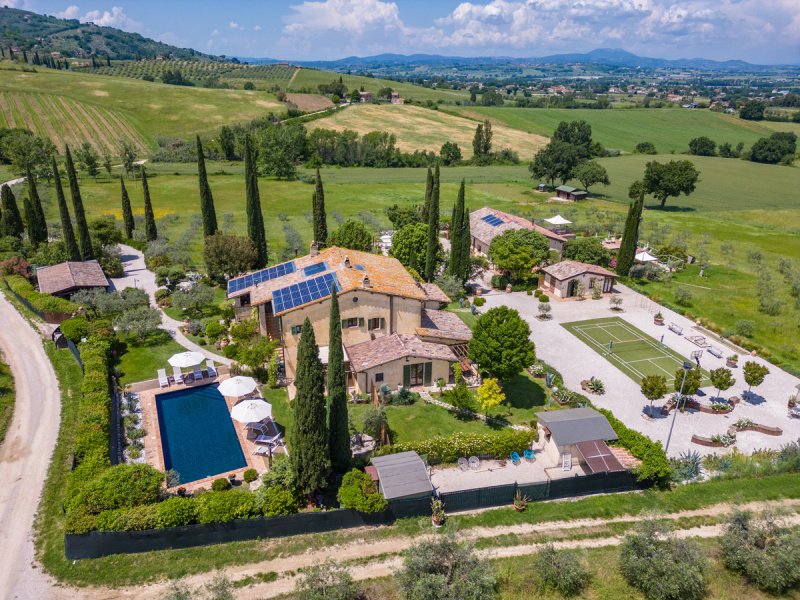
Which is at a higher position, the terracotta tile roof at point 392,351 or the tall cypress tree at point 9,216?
the tall cypress tree at point 9,216

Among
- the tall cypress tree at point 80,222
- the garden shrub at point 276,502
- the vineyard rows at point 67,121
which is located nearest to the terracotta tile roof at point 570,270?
the garden shrub at point 276,502

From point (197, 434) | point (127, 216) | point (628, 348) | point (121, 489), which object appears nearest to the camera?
point (121, 489)

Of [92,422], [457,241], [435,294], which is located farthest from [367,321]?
[457,241]

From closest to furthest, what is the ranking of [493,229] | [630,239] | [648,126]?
[630,239] → [493,229] → [648,126]

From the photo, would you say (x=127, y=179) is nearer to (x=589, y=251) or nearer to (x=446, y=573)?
(x=589, y=251)

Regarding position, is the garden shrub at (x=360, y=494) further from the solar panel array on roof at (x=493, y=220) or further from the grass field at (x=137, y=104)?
the grass field at (x=137, y=104)

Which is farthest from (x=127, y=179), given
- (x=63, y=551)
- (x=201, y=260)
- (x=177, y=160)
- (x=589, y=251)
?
(x=63, y=551)

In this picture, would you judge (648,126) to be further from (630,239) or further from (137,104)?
(137,104)
